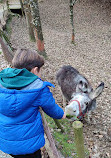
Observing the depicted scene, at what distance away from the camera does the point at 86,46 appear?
1310cm

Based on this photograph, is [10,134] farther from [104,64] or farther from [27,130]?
[104,64]

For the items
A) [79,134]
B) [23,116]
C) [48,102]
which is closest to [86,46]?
[79,134]

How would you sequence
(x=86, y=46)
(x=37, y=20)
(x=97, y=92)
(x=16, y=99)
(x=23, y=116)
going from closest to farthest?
(x=16, y=99), (x=23, y=116), (x=97, y=92), (x=37, y=20), (x=86, y=46)

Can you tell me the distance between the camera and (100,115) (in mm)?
5457

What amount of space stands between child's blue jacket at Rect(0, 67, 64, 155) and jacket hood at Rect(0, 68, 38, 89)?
0.07m

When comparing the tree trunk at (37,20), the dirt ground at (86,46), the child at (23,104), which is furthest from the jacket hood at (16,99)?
the tree trunk at (37,20)

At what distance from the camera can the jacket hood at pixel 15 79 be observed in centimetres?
196

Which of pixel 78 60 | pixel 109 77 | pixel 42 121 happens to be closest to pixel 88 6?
pixel 78 60

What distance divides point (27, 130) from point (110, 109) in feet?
14.3

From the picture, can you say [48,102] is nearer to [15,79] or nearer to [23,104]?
[23,104]

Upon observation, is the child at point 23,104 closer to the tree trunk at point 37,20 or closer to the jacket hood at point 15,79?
the jacket hood at point 15,79

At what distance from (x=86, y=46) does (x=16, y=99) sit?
474 inches

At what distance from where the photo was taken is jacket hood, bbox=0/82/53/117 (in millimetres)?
1938

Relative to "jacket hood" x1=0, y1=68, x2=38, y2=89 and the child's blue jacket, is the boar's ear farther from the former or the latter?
"jacket hood" x1=0, y1=68, x2=38, y2=89
